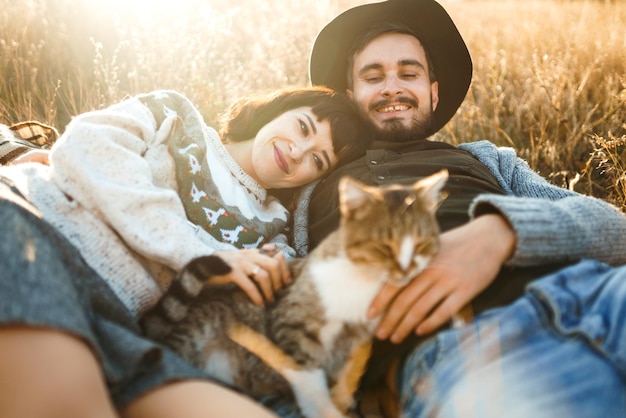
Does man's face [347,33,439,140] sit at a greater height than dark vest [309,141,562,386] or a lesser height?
greater

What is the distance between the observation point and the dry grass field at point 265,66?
381 centimetres

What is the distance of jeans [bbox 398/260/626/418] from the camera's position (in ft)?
4.20

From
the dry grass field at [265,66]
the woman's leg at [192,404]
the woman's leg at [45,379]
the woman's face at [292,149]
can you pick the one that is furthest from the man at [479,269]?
the dry grass field at [265,66]

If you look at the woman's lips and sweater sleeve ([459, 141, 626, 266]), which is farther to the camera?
the woman's lips

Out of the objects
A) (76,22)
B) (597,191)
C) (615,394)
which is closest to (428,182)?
(615,394)

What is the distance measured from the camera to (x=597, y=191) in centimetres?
371

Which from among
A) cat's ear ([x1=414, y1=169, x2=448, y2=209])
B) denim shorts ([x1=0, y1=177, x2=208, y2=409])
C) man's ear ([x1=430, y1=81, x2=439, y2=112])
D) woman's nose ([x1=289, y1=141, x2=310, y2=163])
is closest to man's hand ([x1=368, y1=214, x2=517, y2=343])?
cat's ear ([x1=414, y1=169, x2=448, y2=209])

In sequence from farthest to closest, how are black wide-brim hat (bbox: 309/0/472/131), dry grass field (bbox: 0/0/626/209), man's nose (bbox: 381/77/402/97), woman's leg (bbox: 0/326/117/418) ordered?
dry grass field (bbox: 0/0/626/209)
black wide-brim hat (bbox: 309/0/472/131)
man's nose (bbox: 381/77/402/97)
woman's leg (bbox: 0/326/117/418)

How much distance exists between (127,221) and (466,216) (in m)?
1.32

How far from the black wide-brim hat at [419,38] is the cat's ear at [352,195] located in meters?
1.44

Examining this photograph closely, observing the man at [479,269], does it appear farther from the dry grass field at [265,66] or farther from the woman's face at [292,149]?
the dry grass field at [265,66]

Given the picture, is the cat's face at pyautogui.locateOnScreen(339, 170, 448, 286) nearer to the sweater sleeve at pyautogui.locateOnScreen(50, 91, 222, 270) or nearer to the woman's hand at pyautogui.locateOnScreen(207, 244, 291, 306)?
Answer: the woman's hand at pyautogui.locateOnScreen(207, 244, 291, 306)

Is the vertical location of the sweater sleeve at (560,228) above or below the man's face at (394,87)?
below

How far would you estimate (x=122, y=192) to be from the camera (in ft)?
5.88
